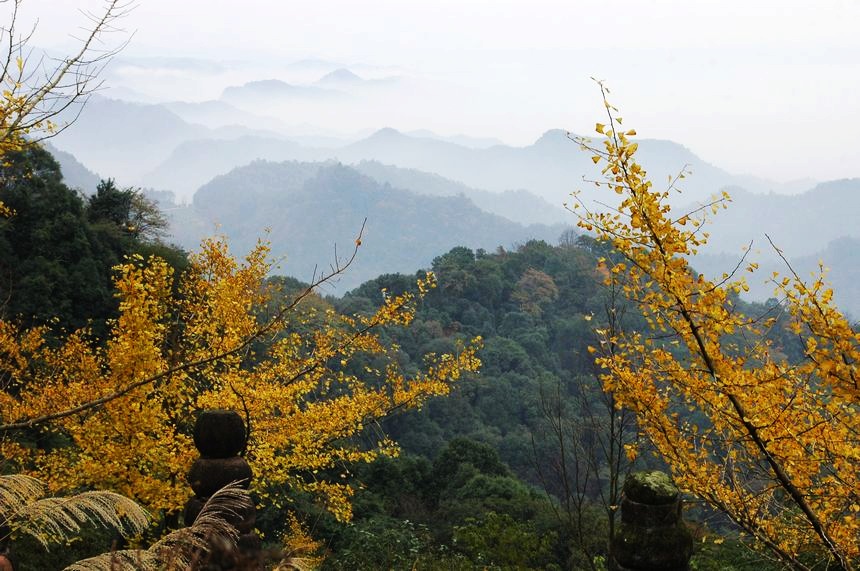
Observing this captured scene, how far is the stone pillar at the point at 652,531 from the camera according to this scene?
138 inches

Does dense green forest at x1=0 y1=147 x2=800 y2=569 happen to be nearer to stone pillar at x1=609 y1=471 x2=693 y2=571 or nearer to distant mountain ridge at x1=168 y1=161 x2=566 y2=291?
stone pillar at x1=609 y1=471 x2=693 y2=571

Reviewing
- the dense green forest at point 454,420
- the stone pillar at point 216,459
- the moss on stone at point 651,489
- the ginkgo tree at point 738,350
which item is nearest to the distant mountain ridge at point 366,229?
the dense green forest at point 454,420

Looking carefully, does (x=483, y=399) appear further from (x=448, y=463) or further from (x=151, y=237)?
(x=151, y=237)

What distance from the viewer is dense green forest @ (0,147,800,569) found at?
11.4m

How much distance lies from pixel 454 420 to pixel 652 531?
35472 mm

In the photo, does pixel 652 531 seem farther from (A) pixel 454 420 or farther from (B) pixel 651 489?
(A) pixel 454 420

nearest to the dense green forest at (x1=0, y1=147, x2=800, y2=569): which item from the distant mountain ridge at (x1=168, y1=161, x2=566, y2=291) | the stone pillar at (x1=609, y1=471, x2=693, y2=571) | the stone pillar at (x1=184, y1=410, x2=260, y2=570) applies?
the stone pillar at (x1=609, y1=471, x2=693, y2=571)

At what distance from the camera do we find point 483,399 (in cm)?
4112

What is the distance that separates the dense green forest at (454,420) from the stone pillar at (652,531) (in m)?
0.45

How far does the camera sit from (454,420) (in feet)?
126

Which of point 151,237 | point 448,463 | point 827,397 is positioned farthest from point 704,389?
point 151,237

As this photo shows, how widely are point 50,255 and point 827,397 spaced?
23.6 metres

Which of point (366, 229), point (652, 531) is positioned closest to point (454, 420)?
point (652, 531)

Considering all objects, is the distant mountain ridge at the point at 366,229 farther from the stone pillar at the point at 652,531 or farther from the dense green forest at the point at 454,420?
the stone pillar at the point at 652,531
